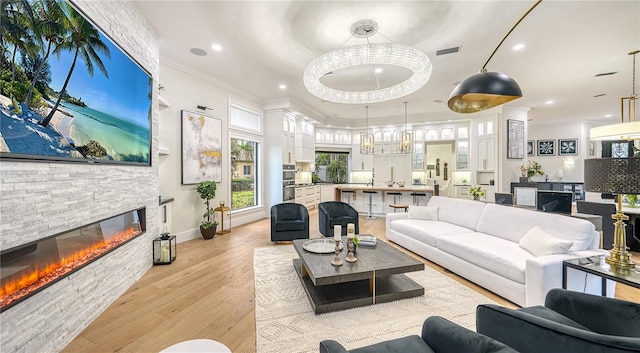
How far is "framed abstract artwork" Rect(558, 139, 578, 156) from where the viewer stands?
985cm

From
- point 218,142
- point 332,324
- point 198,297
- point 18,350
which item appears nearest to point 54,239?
point 18,350

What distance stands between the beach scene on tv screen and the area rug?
214 cm

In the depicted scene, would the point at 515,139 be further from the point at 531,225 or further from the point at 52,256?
the point at 52,256

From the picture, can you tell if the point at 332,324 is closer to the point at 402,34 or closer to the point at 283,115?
the point at 402,34

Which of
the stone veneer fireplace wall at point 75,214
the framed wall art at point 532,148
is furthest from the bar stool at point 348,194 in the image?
the framed wall art at point 532,148

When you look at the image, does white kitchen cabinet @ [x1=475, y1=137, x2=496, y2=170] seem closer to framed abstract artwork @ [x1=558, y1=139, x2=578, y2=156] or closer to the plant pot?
framed abstract artwork @ [x1=558, y1=139, x2=578, y2=156]

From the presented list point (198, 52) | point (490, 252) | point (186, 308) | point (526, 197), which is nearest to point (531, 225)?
point (490, 252)

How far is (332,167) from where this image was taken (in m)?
10.4

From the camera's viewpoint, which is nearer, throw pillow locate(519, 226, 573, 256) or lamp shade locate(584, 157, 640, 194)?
lamp shade locate(584, 157, 640, 194)

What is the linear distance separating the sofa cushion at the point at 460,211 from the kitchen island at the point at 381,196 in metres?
1.65

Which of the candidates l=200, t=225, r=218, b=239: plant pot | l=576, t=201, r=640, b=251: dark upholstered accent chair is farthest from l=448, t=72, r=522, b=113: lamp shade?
l=200, t=225, r=218, b=239: plant pot

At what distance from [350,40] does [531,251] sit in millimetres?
3544

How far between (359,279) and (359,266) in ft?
0.52

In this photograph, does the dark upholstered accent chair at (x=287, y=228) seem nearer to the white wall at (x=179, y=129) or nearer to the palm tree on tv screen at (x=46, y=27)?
the white wall at (x=179, y=129)
